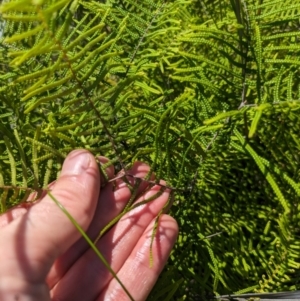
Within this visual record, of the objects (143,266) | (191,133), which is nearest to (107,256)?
(143,266)

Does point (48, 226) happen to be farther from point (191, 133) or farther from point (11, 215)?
point (191, 133)

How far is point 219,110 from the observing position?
49cm

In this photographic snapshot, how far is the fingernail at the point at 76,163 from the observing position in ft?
1.35

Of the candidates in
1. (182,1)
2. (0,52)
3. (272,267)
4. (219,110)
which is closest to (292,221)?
(272,267)

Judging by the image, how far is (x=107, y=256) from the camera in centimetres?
51

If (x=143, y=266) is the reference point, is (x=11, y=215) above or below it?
above

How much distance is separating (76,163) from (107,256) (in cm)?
14

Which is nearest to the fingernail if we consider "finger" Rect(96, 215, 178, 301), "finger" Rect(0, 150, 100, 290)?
"finger" Rect(0, 150, 100, 290)

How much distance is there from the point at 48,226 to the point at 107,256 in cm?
11

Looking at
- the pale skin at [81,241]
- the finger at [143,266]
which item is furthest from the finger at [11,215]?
the finger at [143,266]

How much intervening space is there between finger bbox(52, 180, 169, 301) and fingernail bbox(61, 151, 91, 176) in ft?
0.32

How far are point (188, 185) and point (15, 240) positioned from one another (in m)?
0.20

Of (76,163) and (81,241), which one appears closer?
(76,163)

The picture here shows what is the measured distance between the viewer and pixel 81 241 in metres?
0.54
